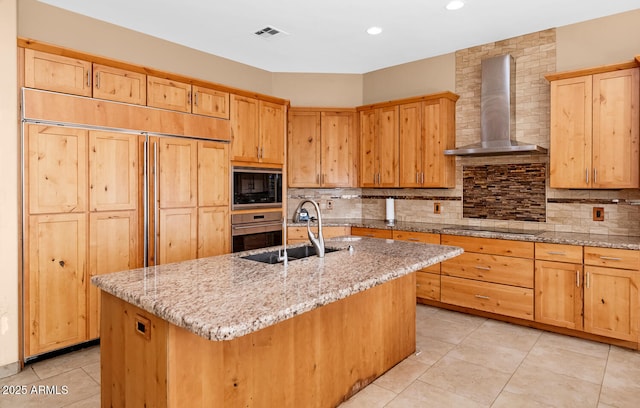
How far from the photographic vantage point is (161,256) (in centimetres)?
355

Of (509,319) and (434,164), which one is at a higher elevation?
(434,164)

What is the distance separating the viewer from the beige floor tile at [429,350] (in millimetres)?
2938

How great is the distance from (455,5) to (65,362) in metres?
4.30

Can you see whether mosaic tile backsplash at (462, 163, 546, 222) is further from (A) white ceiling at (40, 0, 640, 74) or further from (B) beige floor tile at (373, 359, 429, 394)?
(B) beige floor tile at (373, 359, 429, 394)

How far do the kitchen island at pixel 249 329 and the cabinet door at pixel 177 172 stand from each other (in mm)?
1499

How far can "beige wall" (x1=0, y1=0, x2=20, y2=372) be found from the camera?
105 inches

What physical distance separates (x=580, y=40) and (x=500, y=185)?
61.2 inches

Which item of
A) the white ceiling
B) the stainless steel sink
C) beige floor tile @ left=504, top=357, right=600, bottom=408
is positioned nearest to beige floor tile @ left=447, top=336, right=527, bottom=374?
beige floor tile @ left=504, top=357, right=600, bottom=408

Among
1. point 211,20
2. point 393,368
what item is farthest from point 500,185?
point 211,20

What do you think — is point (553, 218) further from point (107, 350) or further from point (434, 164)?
point (107, 350)

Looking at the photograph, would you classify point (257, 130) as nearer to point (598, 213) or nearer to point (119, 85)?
point (119, 85)

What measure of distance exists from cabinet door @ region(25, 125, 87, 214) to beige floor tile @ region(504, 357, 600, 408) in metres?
3.43

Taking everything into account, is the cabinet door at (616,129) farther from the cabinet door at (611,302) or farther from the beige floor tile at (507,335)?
the beige floor tile at (507,335)

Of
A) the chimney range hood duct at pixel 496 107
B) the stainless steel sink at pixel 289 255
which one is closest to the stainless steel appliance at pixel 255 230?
the stainless steel sink at pixel 289 255
